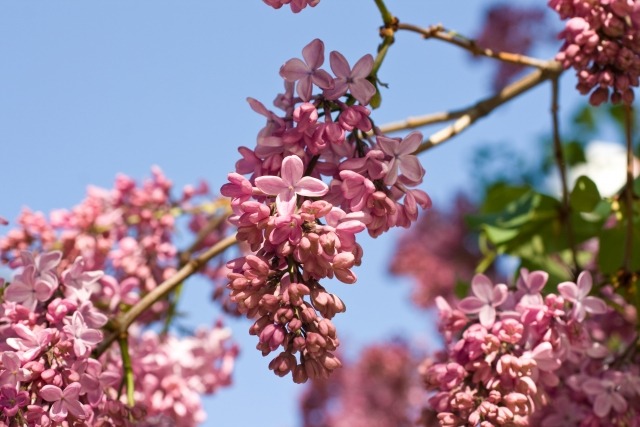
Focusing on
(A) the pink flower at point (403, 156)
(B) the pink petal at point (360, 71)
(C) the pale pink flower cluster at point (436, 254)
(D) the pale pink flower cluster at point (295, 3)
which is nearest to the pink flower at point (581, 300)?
(A) the pink flower at point (403, 156)

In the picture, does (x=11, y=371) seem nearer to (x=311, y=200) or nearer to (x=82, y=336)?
(x=82, y=336)

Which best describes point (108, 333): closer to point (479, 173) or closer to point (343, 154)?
point (343, 154)

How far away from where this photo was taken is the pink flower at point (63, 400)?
122cm

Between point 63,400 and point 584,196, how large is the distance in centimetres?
107

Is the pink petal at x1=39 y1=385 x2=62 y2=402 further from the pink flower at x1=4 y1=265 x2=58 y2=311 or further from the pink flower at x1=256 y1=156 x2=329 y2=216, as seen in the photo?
the pink flower at x1=256 y1=156 x2=329 y2=216

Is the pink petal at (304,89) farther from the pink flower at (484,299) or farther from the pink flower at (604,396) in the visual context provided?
the pink flower at (604,396)

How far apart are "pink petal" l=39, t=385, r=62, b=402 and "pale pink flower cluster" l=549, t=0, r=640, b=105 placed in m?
0.83

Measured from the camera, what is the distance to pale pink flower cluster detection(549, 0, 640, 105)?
4.33ft

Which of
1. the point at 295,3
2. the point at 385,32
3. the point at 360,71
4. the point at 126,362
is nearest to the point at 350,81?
the point at 360,71

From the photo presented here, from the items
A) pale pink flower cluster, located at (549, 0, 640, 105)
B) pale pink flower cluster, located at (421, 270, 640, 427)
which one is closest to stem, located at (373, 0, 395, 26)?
pale pink flower cluster, located at (549, 0, 640, 105)

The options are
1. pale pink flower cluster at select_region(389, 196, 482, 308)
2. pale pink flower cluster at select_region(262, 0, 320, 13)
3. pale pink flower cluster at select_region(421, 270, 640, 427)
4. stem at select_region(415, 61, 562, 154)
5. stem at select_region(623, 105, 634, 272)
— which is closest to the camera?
pale pink flower cluster at select_region(262, 0, 320, 13)

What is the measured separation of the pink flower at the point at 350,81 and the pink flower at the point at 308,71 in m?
0.01

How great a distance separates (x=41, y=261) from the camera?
1403 millimetres

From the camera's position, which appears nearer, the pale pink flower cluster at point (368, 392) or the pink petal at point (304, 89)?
the pink petal at point (304, 89)
